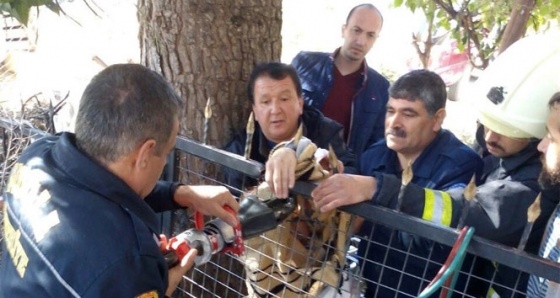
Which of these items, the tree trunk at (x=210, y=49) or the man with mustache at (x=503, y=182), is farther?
the tree trunk at (x=210, y=49)

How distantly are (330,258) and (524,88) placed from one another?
89cm

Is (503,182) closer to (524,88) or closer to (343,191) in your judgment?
(524,88)

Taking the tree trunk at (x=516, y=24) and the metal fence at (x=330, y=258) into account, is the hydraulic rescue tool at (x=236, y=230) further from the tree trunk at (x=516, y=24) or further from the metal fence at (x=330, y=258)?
the tree trunk at (x=516, y=24)

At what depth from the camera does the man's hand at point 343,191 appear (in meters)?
1.88

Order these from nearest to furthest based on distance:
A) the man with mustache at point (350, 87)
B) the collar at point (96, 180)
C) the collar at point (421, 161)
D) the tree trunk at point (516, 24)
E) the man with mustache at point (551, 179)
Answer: the collar at point (96, 180) → the man with mustache at point (551, 179) → the collar at point (421, 161) → the man with mustache at point (350, 87) → the tree trunk at point (516, 24)

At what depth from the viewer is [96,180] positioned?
1.54m

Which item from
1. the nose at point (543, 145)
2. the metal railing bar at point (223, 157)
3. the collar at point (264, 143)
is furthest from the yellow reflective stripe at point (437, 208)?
the collar at point (264, 143)

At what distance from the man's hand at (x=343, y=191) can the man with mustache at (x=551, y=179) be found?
1.71 feet

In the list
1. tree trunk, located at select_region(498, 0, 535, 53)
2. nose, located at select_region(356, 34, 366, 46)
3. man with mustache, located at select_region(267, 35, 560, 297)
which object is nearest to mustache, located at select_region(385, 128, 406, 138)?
man with mustache, located at select_region(267, 35, 560, 297)

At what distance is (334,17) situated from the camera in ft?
55.1

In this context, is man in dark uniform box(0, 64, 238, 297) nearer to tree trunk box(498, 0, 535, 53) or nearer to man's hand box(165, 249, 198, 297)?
man's hand box(165, 249, 198, 297)

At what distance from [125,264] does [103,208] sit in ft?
0.54

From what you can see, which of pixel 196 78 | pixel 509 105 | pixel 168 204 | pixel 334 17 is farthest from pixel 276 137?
pixel 334 17

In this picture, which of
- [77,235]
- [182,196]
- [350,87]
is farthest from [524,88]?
[350,87]
